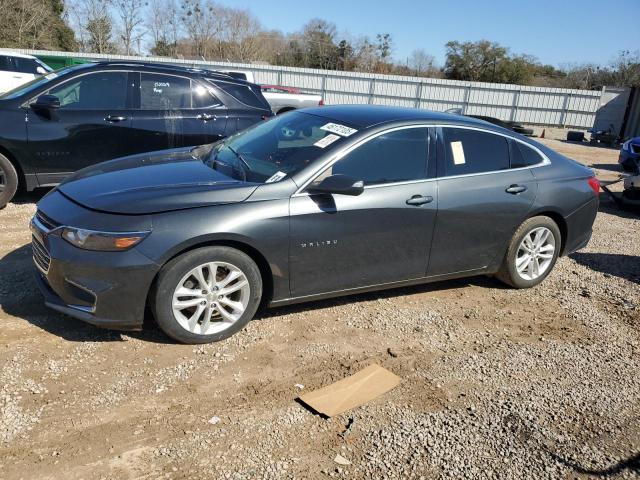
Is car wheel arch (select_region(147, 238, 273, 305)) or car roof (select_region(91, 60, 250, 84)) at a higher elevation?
car roof (select_region(91, 60, 250, 84))

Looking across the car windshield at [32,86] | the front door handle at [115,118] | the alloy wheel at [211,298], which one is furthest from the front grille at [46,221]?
the car windshield at [32,86]

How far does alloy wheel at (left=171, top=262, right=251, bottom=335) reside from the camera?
142 inches

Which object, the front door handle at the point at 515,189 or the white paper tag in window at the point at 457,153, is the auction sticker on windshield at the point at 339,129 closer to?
the white paper tag in window at the point at 457,153

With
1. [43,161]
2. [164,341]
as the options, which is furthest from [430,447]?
[43,161]

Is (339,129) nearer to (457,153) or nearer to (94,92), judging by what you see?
(457,153)

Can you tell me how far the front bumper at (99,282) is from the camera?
3.41 m

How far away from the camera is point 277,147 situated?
14.5 feet

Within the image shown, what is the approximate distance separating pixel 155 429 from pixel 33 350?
47.1 inches

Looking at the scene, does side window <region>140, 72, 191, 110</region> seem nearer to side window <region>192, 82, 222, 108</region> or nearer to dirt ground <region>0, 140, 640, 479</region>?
side window <region>192, 82, 222, 108</region>

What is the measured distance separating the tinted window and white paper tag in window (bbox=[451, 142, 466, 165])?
3.75 metres

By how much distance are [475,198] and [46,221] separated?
3.32 metres

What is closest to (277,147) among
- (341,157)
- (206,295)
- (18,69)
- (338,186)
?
(341,157)

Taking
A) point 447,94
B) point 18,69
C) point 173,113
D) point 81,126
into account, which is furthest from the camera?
point 447,94

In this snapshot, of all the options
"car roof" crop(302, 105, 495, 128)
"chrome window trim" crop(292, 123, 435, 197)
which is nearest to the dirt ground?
"chrome window trim" crop(292, 123, 435, 197)
